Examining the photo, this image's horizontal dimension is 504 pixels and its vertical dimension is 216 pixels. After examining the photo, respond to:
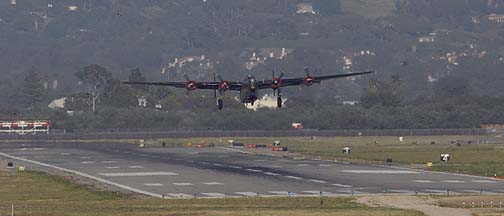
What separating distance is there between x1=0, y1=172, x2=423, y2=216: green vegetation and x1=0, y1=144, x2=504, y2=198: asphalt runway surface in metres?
4.95

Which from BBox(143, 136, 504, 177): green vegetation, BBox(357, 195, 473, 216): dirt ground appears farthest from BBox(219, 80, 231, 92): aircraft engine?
BBox(357, 195, 473, 216): dirt ground

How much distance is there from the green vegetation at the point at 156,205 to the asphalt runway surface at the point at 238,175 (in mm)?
4948

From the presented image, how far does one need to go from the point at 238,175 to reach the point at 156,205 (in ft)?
103

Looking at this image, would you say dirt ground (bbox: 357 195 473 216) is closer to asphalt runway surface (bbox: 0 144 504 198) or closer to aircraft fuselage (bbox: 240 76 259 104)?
asphalt runway surface (bbox: 0 144 504 198)

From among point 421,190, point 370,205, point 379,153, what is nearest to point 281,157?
point 379,153

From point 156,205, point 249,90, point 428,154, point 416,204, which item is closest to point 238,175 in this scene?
point 249,90

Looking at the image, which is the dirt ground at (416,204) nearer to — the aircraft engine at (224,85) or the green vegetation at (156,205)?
the green vegetation at (156,205)

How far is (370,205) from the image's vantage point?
4213 inches

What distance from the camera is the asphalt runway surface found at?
120 meters

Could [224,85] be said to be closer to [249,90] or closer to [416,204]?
[249,90]

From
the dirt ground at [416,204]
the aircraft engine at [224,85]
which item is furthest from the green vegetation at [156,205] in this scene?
the aircraft engine at [224,85]

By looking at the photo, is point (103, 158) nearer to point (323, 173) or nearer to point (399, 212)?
point (323, 173)

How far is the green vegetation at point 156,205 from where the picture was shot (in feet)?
334

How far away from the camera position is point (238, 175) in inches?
5408
